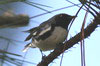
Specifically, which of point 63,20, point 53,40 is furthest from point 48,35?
point 63,20

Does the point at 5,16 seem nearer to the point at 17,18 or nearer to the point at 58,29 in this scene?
the point at 17,18

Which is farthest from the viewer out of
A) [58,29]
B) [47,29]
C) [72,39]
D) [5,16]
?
[58,29]

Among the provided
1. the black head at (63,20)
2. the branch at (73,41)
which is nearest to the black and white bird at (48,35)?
the black head at (63,20)

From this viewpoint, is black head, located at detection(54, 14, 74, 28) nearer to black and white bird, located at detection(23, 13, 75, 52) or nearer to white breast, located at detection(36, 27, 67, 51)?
black and white bird, located at detection(23, 13, 75, 52)

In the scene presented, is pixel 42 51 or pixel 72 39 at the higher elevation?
pixel 72 39

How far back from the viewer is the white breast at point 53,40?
1.34m

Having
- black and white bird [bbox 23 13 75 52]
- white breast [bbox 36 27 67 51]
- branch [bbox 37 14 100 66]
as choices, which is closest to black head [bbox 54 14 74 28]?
black and white bird [bbox 23 13 75 52]

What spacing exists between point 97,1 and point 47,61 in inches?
11.4

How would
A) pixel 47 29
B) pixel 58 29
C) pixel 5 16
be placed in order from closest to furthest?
pixel 5 16
pixel 47 29
pixel 58 29

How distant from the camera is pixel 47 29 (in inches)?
52.2

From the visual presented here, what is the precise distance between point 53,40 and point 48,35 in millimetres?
52

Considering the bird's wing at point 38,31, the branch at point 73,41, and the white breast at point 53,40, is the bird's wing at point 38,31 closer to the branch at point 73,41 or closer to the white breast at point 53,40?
the white breast at point 53,40

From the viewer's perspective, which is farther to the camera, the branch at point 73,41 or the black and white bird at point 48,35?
the black and white bird at point 48,35

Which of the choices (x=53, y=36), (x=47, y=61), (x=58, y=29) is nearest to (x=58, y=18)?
(x=58, y=29)
